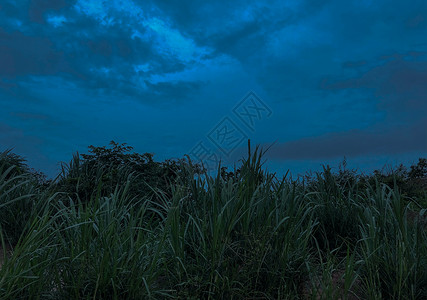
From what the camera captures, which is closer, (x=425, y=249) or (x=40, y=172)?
(x=425, y=249)

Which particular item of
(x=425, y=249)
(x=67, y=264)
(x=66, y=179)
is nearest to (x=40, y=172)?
(x=66, y=179)

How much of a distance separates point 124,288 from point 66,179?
16.1ft

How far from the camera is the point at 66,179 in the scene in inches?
313

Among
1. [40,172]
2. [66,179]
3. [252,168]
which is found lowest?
[252,168]

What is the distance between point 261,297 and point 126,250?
1.43m

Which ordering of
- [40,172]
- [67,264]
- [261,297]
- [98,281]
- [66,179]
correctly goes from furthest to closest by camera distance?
[40,172] → [66,179] → [261,297] → [67,264] → [98,281]

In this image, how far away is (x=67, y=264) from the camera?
144 inches

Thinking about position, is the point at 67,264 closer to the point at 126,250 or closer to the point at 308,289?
the point at 126,250

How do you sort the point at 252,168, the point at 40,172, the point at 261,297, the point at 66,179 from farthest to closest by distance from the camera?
1. the point at 40,172
2. the point at 66,179
3. the point at 252,168
4. the point at 261,297

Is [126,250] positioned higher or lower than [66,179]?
lower

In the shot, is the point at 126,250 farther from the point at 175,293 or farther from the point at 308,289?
the point at 308,289

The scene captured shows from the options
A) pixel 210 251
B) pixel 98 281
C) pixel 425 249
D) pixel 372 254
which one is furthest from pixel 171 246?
pixel 425 249

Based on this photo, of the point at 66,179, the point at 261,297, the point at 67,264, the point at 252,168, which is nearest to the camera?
the point at 67,264

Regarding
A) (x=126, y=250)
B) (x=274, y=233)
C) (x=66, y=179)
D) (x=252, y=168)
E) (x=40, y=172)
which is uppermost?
(x=40, y=172)
